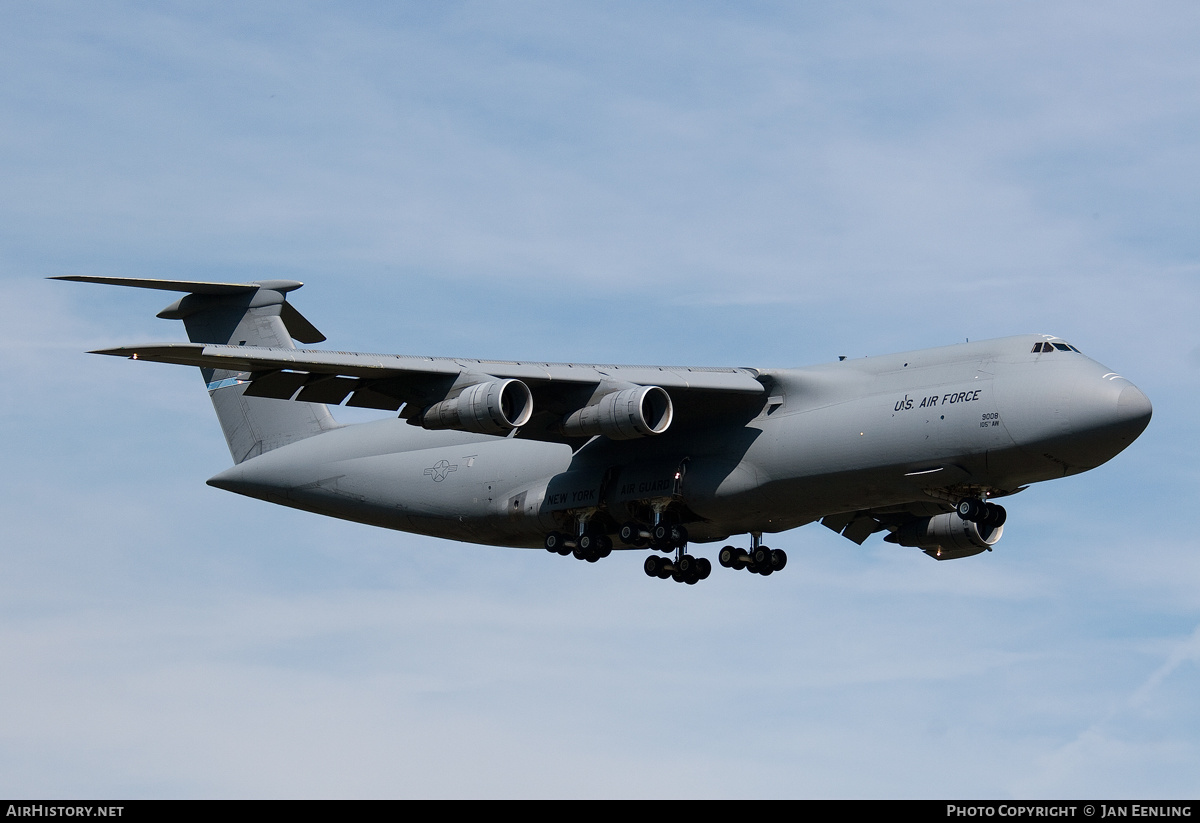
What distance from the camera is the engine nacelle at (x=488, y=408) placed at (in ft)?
70.0

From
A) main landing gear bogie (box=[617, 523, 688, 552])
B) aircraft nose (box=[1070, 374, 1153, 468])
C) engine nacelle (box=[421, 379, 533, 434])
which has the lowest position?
main landing gear bogie (box=[617, 523, 688, 552])

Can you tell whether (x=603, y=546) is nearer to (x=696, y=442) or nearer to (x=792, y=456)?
(x=696, y=442)

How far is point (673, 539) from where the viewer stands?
2316cm

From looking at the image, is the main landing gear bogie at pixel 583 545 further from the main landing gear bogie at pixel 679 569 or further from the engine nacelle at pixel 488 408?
the engine nacelle at pixel 488 408

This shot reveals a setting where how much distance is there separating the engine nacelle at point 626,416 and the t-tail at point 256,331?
7.47 m

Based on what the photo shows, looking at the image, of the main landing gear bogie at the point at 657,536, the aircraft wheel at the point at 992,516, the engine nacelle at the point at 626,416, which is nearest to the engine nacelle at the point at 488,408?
the engine nacelle at the point at 626,416

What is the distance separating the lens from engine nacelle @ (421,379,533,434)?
2134 cm

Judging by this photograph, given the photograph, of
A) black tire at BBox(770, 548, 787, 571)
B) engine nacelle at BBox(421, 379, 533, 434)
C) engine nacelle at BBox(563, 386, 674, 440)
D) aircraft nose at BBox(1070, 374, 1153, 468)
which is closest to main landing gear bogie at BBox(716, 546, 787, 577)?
black tire at BBox(770, 548, 787, 571)

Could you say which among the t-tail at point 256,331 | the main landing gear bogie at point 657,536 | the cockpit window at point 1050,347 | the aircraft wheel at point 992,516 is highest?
the t-tail at point 256,331

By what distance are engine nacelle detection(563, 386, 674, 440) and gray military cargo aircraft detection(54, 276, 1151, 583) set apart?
0.03 m

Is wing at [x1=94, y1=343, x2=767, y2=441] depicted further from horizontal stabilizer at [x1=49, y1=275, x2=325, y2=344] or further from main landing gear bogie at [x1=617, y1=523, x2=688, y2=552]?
horizontal stabilizer at [x1=49, y1=275, x2=325, y2=344]

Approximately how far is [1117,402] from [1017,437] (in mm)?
1249
